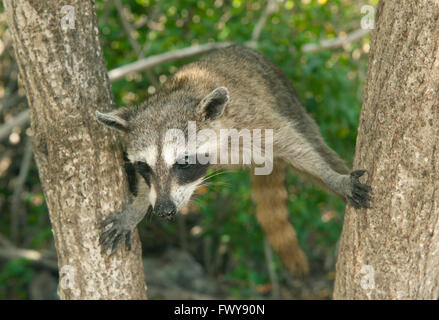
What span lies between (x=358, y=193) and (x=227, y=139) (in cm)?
98

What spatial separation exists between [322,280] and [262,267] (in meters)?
0.84

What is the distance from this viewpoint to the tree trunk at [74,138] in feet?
7.61

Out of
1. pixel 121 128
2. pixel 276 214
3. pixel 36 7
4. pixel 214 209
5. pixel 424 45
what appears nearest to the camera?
pixel 424 45

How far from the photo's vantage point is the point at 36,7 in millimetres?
2275

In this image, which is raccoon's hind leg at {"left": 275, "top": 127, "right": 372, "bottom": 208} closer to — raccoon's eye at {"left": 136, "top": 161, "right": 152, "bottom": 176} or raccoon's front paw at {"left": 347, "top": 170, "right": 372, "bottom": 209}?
raccoon's front paw at {"left": 347, "top": 170, "right": 372, "bottom": 209}

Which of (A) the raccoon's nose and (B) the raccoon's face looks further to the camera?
(B) the raccoon's face

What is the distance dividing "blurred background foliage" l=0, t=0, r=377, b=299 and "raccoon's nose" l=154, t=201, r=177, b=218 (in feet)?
3.00

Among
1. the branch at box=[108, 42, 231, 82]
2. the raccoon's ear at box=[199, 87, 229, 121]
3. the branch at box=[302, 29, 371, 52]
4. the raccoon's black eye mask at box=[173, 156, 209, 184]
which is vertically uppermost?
the branch at box=[302, 29, 371, 52]

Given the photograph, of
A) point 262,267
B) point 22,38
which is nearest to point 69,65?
point 22,38

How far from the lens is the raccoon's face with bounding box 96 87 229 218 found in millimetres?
2635

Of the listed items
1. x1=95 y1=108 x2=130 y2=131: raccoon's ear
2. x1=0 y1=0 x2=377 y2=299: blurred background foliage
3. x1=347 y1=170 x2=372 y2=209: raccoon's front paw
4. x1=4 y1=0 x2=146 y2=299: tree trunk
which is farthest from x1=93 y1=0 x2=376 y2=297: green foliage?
x1=347 y1=170 x2=372 y2=209: raccoon's front paw

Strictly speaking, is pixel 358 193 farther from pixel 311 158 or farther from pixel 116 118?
pixel 116 118
